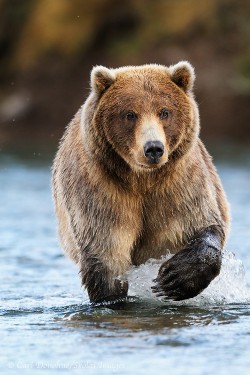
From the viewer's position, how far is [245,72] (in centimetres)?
2869

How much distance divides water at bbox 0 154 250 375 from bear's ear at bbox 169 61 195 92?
1.35 metres

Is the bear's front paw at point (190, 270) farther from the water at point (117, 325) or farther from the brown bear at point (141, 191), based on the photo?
the water at point (117, 325)

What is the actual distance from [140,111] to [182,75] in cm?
49

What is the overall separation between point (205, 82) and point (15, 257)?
16.7 m

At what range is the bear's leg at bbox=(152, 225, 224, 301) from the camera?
27.5ft

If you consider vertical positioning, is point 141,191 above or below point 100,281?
above

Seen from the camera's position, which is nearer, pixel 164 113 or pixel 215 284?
pixel 164 113

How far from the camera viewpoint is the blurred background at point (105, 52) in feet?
91.8

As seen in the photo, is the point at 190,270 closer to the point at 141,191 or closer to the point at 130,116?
the point at 141,191

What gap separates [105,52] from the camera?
30625 mm

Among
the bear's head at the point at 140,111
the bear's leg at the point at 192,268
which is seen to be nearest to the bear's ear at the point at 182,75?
the bear's head at the point at 140,111

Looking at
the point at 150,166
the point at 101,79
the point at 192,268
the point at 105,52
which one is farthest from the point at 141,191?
the point at 105,52

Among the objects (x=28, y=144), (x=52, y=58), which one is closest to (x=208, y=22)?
(x=52, y=58)

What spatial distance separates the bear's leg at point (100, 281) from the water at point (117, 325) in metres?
0.13
